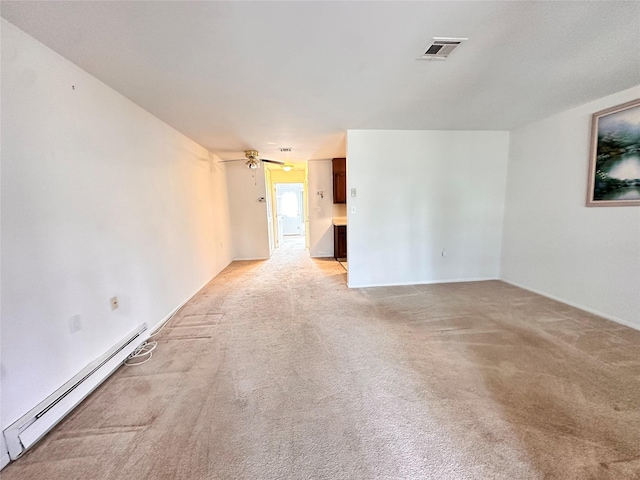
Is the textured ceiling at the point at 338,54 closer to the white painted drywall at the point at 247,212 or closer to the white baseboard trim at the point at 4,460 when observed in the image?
the white baseboard trim at the point at 4,460

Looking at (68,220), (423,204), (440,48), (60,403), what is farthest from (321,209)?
(60,403)

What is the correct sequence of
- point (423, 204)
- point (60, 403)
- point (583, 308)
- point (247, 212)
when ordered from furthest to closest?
point (247, 212)
point (423, 204)
point (583, 308)
point (60, 403)

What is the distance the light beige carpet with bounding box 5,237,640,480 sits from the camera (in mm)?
1226

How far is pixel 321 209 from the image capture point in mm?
6168

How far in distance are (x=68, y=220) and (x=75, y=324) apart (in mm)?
717

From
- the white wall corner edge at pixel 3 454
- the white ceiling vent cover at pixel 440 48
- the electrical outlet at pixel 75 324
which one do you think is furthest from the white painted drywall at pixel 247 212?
the white wall corner edge at pixel 3 454

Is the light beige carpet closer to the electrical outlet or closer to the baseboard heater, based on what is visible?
the baseboard heater

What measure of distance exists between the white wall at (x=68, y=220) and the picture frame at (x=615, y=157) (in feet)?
15.7

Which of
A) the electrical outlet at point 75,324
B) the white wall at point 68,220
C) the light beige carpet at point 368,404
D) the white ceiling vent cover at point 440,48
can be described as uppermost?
the white ceiling vent cover at point 440,48

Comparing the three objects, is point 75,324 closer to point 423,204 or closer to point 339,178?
point 423,204

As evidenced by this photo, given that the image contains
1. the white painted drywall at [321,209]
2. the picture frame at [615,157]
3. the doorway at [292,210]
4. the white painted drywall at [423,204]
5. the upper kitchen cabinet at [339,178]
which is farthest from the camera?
the doorway at [292,210]

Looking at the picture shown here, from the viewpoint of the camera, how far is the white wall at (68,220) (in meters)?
1.37

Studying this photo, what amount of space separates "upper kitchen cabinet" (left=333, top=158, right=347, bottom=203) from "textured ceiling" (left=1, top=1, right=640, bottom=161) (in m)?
2.80

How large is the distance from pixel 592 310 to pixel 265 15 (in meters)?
4.15
